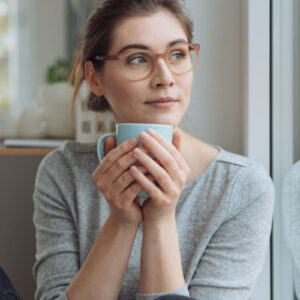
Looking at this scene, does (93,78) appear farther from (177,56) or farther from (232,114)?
(232,114)

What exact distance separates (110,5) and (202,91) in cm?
35

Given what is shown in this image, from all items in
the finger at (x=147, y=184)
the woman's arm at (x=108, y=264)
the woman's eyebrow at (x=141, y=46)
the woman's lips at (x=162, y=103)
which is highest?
the woman's eyebrow at (x=141, y=46)

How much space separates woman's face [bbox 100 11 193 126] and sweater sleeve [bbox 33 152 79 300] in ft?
0.87

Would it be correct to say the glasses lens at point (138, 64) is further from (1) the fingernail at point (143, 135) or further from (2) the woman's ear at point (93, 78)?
(1) the fingernail at point (143, 135)

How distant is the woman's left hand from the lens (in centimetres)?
72

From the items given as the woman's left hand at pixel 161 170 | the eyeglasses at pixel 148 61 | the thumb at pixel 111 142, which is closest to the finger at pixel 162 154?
the woman's left hand at pixel 161 170

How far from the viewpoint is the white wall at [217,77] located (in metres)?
1.13

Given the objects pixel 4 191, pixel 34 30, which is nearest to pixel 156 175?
pixel 4 191

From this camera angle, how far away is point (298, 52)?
937mm

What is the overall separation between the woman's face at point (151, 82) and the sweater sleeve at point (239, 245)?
0.23 metres

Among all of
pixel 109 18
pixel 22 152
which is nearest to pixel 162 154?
pixel 109 18

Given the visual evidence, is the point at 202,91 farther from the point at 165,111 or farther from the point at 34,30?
the point at 34,30

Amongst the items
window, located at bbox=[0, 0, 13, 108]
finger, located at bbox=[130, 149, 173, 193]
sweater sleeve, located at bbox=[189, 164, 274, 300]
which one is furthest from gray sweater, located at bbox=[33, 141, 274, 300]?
window, located at bbox=[0, 0, 13, 108]

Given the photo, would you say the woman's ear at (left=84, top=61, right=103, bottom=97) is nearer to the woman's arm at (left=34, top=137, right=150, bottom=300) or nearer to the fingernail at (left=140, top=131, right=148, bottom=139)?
the woman's arm at (left=34, top=137, right=150, bottom=300)
